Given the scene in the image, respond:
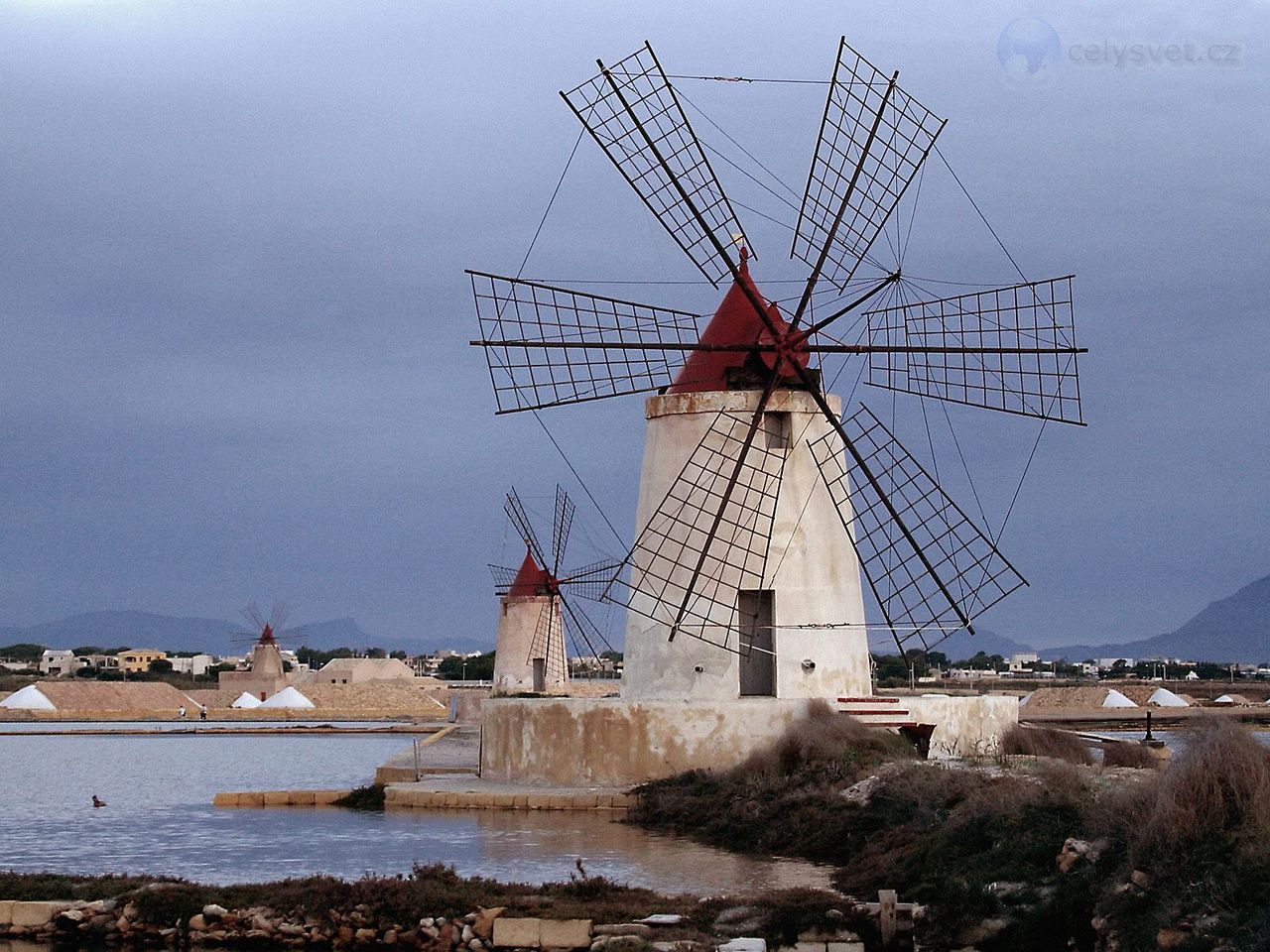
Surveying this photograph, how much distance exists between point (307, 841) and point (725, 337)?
6.65 metres

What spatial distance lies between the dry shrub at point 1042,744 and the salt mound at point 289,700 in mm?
38538

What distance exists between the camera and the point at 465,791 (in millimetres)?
15703

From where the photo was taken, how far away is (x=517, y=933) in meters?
8.75

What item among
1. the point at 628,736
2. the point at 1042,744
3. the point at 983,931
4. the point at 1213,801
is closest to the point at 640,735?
the point at 628,736

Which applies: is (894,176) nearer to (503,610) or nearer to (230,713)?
(503,610)

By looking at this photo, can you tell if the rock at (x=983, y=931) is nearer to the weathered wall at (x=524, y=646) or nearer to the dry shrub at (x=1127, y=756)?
the dry shrub at (x=1127, y=756)

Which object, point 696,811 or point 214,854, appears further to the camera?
point 696,811

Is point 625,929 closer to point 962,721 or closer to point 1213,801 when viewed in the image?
point 1213,801

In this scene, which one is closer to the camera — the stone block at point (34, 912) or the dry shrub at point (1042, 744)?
the stone block at point (34, 912)

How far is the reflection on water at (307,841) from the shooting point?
11.1 metres

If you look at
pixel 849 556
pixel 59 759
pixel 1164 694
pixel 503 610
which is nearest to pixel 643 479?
pixel 849 556

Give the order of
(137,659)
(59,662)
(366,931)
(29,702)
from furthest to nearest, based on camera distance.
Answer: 1. (137,659)
2. (59,662)
3. (29,702)
4. (366,931)

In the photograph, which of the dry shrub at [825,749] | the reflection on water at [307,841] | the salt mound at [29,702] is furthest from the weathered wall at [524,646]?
the dry shrub at [825,749]

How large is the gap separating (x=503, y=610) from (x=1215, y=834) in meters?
32.3
